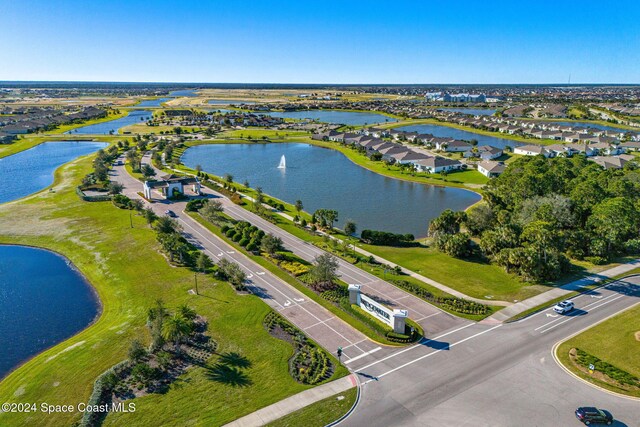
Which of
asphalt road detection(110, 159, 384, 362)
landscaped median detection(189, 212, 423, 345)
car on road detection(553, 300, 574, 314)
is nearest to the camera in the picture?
asphalt road detection(110, 159, 384, 362)

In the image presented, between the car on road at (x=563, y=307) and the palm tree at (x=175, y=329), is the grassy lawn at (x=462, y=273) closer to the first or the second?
the car on road at (x=563, y=307)

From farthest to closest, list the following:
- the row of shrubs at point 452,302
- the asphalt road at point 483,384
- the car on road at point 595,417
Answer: the row of shrubs at point 452,302 < the asphalt road at point 483,384 < the car on road at point 595,417

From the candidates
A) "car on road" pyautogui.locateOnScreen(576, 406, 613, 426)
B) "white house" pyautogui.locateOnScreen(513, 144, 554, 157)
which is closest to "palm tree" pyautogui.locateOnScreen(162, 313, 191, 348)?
"car on road" pyautogui.locateOnScreen(576, 406, 613, 426)

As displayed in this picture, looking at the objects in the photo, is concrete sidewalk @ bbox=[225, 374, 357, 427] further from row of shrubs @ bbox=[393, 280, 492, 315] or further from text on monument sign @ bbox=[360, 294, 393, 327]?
row of shrubs @ bbox=[393, 280, 492, 315]

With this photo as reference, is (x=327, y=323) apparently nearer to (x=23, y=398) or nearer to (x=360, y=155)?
(x=23, y=398)

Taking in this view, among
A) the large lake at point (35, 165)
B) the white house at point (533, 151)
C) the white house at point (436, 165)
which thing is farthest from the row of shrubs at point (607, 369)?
the white house at point (533, 151)

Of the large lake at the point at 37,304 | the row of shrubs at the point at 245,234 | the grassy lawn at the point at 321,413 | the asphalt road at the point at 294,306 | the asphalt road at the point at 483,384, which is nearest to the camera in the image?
the grassy lawn at the point at 321,413
